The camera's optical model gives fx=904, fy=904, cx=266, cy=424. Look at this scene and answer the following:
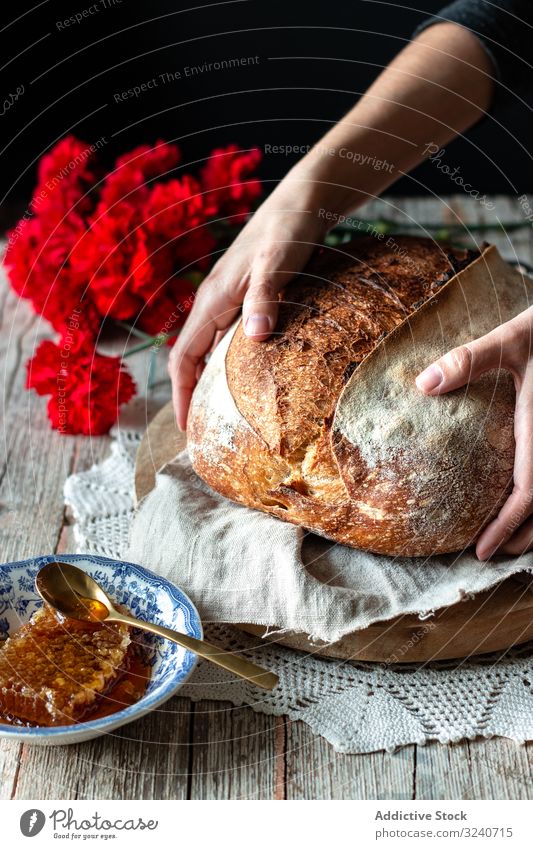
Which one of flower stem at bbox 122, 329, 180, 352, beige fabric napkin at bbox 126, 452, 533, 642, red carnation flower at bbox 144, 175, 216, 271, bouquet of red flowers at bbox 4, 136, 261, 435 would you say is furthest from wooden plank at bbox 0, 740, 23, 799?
red carnation flower at bbox 144, 175, 216, 271

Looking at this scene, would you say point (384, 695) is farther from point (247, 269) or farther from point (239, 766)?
point (247, 269)

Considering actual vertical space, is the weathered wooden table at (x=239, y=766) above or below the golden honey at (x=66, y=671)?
below

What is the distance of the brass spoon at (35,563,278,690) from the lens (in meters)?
1.14

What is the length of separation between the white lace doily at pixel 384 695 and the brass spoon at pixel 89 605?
0.06 m

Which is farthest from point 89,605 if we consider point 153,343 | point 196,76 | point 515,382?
point 196,76

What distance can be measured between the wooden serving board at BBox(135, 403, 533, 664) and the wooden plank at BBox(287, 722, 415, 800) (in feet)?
0.45

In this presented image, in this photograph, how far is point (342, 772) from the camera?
3.71 feet

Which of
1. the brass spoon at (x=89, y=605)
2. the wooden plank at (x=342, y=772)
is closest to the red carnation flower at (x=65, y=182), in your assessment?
the brass spoon at (x=89, y=605)

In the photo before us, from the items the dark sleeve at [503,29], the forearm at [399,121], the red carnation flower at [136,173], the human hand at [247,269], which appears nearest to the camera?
the human hand at [247,269]

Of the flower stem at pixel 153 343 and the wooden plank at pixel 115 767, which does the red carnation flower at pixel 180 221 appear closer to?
the flower stem at pixel 153 343

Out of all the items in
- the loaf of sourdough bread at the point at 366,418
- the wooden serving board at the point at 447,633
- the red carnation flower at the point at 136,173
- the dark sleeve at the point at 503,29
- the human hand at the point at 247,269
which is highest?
the dark sleeve at the point at 503,29

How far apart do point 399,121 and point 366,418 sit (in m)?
0.70

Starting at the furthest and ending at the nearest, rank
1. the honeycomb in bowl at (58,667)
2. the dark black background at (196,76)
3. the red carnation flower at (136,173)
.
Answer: the dark black background at (196,76)
the red carnation flower at (136,173)
the honeycomb in bowl at (58,667)

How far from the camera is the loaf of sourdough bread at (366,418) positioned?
49.9 inches
